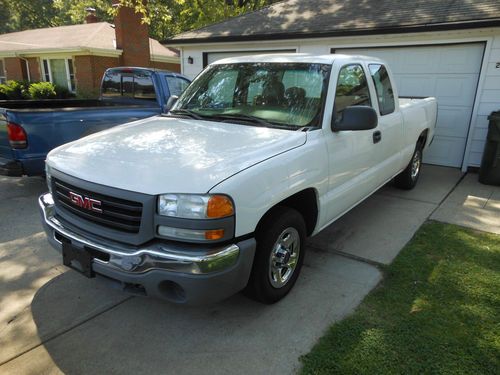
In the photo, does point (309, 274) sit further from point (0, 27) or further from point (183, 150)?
point (0, 27)

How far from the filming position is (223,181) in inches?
97.3

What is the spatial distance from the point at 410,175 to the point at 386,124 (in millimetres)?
2078

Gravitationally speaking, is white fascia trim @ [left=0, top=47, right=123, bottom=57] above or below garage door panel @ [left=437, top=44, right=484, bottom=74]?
above

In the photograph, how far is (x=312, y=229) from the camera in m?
3.54

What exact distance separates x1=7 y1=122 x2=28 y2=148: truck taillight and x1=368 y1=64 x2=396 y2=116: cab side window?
4491 mm

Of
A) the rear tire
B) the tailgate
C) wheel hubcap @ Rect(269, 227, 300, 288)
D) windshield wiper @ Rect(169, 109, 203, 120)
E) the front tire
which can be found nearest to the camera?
the front tire

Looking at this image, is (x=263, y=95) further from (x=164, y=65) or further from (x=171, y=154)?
(x=164, y=65)

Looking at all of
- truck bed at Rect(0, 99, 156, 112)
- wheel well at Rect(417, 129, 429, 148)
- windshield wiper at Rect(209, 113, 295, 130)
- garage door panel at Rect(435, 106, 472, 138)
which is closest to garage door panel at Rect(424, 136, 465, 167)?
garage door panel at Rect(435, 106, 472, 138)

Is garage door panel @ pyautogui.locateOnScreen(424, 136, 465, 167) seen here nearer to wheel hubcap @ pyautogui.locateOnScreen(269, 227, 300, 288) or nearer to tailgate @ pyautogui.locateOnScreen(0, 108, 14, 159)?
wheel hubcap @ pyautogui.locateOnScreen(269, 227, 300, 288)

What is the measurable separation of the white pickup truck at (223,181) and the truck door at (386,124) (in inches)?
3.3

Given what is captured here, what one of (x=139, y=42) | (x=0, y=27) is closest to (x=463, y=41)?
(x=139, y=42)

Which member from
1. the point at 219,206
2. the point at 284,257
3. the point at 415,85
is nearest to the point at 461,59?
the point at 415,85

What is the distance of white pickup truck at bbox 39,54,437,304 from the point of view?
2.45 meters

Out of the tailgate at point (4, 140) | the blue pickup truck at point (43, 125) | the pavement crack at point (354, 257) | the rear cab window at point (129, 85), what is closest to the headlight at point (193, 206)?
the pavement crack at point (354, 257)
